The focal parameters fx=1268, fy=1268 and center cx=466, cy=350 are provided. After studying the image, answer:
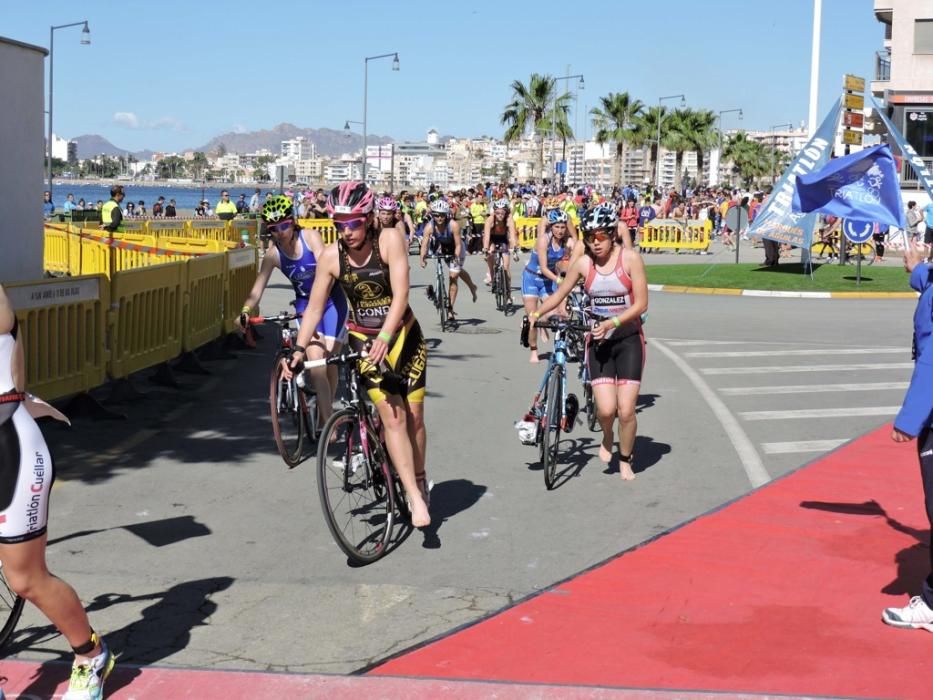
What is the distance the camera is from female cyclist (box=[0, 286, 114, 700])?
444 centimetres

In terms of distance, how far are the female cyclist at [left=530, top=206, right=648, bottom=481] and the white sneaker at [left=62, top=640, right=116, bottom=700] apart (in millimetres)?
4464

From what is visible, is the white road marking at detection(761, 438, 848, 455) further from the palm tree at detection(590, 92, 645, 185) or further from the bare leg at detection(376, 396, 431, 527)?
the palm tree at detection(590, 92, 645, 185)

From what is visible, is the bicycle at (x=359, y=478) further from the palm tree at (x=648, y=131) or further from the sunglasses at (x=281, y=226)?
the palm tree at (x=648, y=131)

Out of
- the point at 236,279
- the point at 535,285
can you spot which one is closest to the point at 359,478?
the point at 535,285

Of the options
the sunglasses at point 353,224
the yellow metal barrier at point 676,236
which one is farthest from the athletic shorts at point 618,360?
the yellow metal barrier at point 676,236

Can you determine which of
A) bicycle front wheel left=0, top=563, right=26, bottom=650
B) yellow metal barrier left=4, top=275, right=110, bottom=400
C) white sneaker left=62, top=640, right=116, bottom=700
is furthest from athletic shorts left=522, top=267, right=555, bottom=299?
white sneaker left=62, top=640, right=116, bottom=700

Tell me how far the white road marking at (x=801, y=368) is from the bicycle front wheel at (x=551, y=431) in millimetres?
6105

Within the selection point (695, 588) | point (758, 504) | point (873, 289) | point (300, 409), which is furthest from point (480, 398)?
point (873, 289)

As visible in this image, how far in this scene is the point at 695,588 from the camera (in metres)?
6.39

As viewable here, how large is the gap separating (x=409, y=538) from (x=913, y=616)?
9.17 feet

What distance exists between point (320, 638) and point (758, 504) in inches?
146

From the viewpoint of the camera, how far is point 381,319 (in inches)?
276

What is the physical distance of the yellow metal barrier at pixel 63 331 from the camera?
10.3 m

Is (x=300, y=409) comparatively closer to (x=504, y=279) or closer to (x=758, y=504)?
(x=758, y=504)
